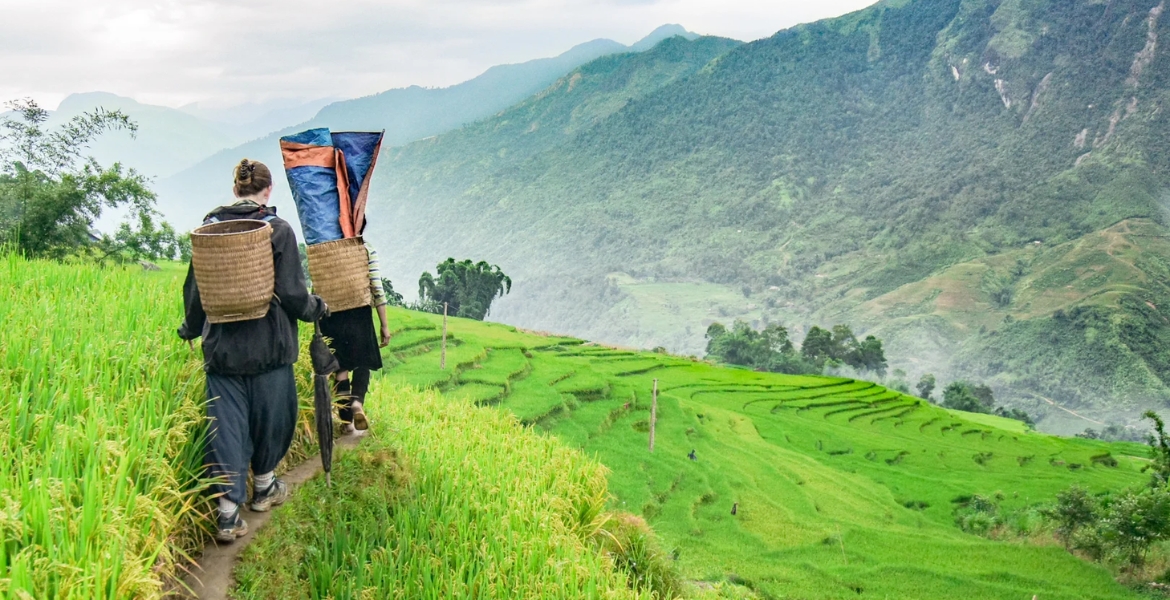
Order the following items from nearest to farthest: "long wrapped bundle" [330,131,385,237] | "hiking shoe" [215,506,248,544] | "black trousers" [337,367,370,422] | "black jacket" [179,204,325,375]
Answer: "black jacket" [179,204,325,375] < "hiking shoe" [215,506,248,544] < "long wrapped bundle" [330,131,385,237] < "black trousers" [337,367,370,422]

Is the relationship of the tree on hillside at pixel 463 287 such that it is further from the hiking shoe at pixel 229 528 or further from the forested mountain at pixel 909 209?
the forested mountain at pixel 909 209

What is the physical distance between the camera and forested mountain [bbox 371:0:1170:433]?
104875 mm

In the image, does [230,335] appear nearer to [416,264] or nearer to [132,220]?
[132,220]

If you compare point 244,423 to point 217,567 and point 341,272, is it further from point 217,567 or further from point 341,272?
point 341,272

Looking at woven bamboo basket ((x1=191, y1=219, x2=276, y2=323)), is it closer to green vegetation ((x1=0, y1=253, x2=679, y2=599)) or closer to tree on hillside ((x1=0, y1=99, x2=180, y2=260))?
green vegetation ((x1=0, y1=253, x2=679, y2=599))

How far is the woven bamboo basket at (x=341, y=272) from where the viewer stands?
4.64m

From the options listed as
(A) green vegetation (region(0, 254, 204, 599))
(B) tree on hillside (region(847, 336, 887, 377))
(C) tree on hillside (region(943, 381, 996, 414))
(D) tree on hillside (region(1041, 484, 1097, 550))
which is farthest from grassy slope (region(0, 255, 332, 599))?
(B) tree on hillside (region(847, 336, 887, 377))

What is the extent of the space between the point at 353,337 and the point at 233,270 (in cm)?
145

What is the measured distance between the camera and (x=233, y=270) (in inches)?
141

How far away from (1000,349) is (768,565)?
103 metres

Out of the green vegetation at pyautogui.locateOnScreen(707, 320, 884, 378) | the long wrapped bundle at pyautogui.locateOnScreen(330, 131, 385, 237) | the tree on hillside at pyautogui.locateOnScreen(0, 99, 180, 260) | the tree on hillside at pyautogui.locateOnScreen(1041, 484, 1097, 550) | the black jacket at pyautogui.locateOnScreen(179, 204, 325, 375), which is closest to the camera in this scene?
the black jacket at pyautogui.locateOnScreen(179, 204, 325, 375)

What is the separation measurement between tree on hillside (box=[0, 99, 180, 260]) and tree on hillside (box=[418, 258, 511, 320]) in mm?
28504

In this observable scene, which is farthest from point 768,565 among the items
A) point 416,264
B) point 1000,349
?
point 416,264

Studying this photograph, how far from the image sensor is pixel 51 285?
6.28 m
